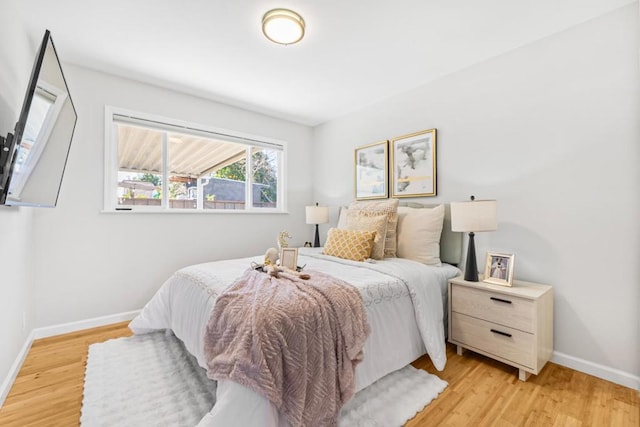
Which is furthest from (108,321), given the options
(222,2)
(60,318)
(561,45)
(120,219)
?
(561,45)

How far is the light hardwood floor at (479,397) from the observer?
1.49 m

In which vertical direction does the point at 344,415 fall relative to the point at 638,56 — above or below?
below

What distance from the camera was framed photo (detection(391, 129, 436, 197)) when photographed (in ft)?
9.43

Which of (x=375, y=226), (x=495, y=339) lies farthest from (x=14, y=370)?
(x=495, y=339)

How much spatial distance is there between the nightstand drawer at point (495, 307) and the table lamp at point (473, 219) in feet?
0.42

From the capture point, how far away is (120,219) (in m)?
2.81

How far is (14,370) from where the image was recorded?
187cm

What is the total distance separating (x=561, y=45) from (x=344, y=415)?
9.65ft

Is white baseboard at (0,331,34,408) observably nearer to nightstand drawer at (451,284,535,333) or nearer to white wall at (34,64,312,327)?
white wall at (34,64,312,327)

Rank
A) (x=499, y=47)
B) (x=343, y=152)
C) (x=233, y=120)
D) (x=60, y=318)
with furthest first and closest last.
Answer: (x=343, y=152) → (x=233, y=120) → (x=60, y=318) → (x=499, y=47)

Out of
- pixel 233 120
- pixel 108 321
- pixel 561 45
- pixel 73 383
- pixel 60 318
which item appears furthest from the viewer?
pixel 233 120

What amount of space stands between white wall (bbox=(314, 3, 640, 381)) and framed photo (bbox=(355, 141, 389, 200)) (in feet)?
2.69

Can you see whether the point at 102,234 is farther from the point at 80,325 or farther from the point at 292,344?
the point at 292,344

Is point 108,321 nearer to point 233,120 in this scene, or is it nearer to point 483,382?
point 233,120
